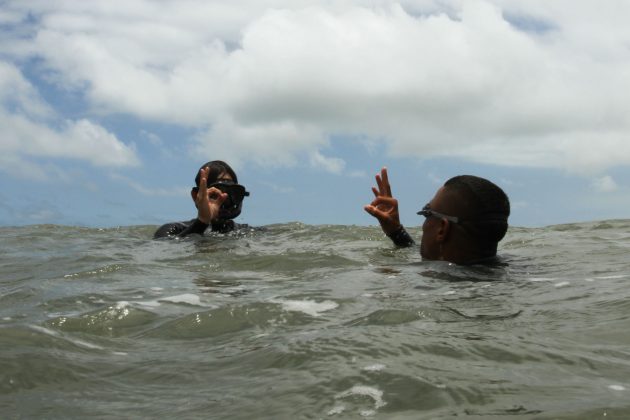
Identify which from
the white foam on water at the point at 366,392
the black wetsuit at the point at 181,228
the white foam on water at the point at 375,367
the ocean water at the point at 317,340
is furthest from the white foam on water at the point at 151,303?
the black wetsuit at the point at 181,228

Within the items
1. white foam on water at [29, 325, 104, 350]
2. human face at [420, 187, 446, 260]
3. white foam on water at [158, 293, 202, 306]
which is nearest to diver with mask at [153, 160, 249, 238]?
human face at [420, 187, 446, 260]

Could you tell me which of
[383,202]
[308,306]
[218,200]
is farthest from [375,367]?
[218,200]

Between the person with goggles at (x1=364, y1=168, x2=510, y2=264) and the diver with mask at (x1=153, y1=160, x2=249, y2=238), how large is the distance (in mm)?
3333

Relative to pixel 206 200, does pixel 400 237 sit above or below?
below

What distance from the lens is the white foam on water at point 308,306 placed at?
4355mm

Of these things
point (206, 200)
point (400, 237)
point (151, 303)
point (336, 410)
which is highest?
point (206, 200)

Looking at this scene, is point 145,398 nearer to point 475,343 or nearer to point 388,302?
point 475,343

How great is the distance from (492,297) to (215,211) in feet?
15.1

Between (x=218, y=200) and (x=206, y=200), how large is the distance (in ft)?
1.51

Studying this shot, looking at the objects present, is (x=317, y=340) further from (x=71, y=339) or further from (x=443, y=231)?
(x=443, y=231)

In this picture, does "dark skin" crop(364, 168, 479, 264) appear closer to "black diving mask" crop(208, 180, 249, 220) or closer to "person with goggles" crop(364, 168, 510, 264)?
"person with goggles" crop(364, 168, 510, 264)

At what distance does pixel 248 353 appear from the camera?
335 centimetres

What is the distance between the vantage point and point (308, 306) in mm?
4496

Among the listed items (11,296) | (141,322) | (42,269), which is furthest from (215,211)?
(141,322)
